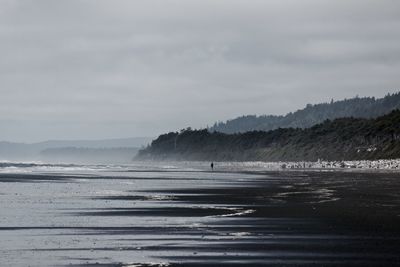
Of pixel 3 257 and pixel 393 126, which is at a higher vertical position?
pixel 393 126

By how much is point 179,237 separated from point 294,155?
16058cm

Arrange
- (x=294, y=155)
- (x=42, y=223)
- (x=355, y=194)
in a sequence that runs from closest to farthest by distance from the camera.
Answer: (x=42, y=223) < (x=355, y=194) < (x=294, y=155)

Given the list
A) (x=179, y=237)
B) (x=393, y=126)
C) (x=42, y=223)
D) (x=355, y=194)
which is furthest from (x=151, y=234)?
(x=393, y=126)

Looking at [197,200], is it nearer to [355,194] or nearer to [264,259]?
[355,194]

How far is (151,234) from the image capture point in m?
22.0

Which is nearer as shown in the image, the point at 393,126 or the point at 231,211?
the point at 231,211

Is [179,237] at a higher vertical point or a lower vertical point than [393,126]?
lower

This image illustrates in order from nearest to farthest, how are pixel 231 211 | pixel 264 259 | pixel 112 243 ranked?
pixel 264 259 → pixel 112 243 → pixel 231 211

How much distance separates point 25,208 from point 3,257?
13.6m

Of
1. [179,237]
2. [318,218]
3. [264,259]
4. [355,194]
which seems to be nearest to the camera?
[264,259]

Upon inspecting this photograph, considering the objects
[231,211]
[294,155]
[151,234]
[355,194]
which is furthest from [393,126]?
[151,234]

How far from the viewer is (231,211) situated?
30.2 meters

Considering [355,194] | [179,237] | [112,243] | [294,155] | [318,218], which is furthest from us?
[294,155]

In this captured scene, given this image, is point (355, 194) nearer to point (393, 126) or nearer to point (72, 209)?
point (72, 209)
